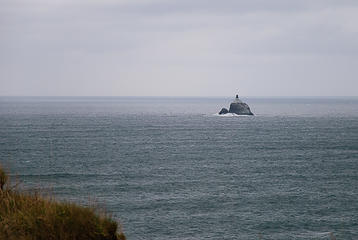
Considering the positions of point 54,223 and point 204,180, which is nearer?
point 54,223

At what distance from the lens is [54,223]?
9.77m

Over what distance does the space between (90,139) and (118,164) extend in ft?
120

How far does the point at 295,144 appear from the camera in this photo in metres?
100

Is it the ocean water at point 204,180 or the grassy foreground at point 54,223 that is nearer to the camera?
the grassy foreground at point 54,223

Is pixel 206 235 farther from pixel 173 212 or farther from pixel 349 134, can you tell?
pixel 349 134

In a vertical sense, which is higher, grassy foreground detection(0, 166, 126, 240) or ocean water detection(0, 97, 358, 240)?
grassy foreground detection(0, 166, 126, 240)

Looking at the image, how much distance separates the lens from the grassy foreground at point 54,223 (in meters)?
9.62

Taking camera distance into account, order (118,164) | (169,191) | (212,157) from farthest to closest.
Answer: (212,157)
(118,164)
(169,191)

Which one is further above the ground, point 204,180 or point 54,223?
point 54,223

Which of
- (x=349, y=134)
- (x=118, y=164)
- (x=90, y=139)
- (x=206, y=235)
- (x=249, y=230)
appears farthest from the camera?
(x=349, y=134)

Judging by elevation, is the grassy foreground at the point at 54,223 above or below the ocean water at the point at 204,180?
above

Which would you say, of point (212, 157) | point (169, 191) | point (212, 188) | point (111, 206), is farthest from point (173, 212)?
point (212, 157)

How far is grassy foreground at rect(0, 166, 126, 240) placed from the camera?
9625 millimetres

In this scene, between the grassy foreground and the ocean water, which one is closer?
the grassy foreground
